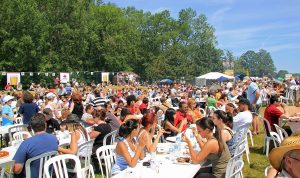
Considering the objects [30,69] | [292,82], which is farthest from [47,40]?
[292,82]

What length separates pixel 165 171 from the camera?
4.42m

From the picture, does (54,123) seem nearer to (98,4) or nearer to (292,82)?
(292,82)

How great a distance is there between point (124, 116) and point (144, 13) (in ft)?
211

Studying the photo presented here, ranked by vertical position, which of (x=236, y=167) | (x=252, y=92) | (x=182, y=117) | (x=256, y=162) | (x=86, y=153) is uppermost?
(x=252, y=92)

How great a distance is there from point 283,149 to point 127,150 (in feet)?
10.1

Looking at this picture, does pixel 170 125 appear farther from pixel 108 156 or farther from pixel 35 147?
pixel 35 147

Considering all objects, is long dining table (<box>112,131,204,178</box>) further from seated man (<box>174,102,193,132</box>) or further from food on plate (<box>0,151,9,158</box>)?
seated man (<box>174,102,193,132</box>)

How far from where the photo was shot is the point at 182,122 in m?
8.37

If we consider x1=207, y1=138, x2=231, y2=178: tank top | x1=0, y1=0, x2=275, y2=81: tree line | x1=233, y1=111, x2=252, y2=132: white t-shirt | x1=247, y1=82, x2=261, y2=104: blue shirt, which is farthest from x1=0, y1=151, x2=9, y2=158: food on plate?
x1=0, y1=0, x2=275, y2=81: tree line

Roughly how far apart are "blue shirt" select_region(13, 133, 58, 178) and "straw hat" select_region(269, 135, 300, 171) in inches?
140

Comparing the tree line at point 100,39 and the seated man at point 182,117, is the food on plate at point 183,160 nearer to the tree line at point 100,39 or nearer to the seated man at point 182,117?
the seated man at point 182,117

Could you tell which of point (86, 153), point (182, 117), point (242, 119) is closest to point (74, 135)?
point (86, 153)

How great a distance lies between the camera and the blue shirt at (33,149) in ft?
15.2

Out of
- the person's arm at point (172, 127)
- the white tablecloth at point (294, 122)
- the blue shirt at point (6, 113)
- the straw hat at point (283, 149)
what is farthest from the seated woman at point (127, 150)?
the blue shirt at point (6, 113)
